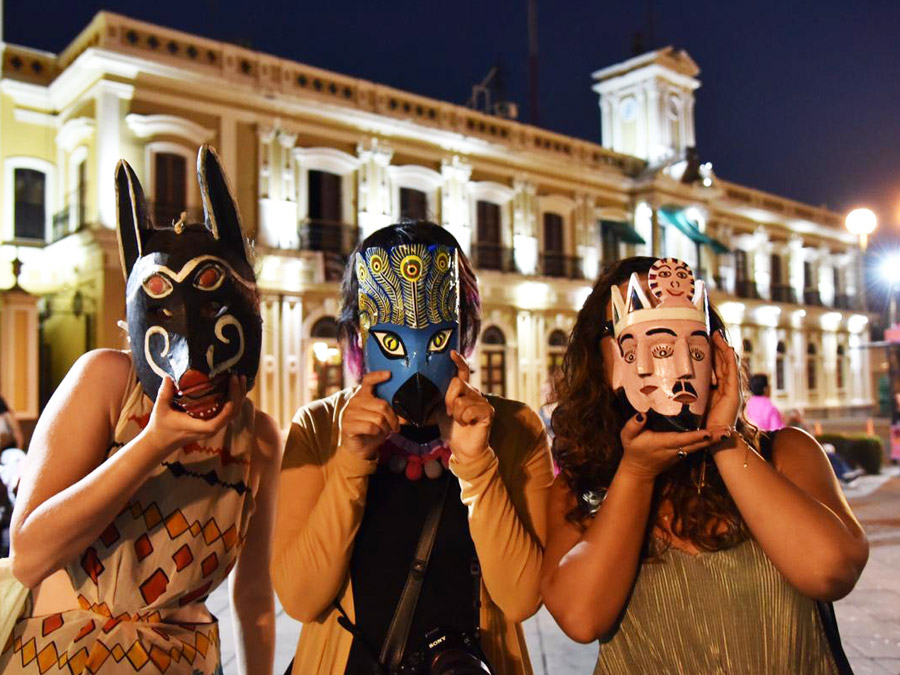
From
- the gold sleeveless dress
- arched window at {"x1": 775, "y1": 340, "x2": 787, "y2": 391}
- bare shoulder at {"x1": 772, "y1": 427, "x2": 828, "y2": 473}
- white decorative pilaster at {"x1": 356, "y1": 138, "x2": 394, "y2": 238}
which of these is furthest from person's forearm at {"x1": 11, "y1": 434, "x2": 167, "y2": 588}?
arched window at {"x1": 775, "y1": 340, "x2": 787, "y2": 391}

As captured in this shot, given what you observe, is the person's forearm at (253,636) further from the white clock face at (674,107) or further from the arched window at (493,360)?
the white clock face at (674,107)

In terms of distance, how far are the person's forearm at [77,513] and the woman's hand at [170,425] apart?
2cm

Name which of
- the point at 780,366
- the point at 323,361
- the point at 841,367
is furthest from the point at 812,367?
the point at 323,361

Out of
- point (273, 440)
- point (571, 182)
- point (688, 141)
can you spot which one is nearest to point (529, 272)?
point (571, 182)

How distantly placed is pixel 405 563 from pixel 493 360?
17.4 m

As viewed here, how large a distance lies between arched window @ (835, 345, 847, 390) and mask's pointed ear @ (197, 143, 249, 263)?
3417cm

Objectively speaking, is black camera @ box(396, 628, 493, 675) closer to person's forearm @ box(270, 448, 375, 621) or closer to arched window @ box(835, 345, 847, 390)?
person's forearm @ box(270, 448, 375, 621)

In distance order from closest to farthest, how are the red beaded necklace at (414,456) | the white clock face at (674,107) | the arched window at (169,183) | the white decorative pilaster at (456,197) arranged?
the red beaded necklace at (414,456), the arched window at (169,183), the white decorative pilaster at (456,197), the white clock face at (674,107)

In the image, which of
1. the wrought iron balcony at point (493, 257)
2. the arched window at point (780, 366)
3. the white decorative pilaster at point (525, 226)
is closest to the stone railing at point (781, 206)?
the arched window at point (780, 366)

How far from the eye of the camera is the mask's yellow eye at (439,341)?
5.49 feet

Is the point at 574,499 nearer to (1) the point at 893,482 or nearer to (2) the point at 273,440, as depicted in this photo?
(2) the point at 273,440

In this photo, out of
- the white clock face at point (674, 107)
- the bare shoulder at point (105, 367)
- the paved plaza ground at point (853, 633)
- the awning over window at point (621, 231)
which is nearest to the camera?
the bare shoulder at point (105, 367)

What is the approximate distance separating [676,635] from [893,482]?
11488 millimetres

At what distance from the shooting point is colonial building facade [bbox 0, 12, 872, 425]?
13188 millimetres
